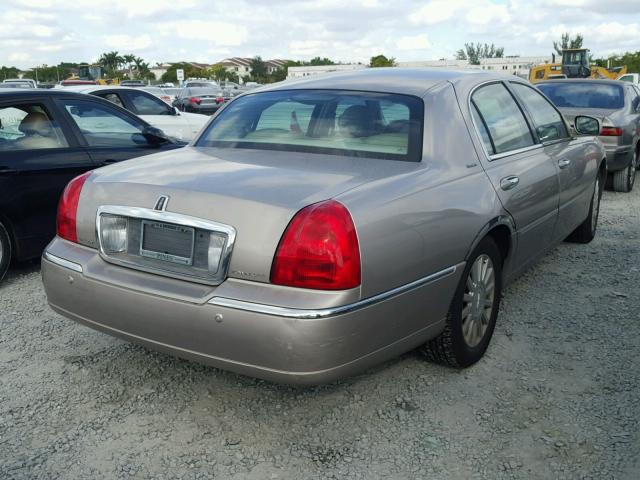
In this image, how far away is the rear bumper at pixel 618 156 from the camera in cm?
868

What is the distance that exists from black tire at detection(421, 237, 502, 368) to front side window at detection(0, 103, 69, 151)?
3.56 metres

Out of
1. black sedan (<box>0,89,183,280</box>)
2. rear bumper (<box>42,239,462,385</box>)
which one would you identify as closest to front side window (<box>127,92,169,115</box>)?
black sedan (<box>0,89,183,280</box>)

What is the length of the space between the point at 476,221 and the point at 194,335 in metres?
1.50

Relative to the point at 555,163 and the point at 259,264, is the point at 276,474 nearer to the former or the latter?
the point at 259,264

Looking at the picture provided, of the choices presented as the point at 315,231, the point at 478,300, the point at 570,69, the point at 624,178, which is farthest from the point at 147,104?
the point at 570,69

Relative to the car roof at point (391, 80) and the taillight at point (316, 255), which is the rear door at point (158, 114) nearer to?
the car roof at point (391, 80)

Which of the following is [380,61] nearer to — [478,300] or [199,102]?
[199,102]

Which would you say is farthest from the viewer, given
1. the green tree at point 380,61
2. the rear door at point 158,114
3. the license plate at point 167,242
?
the green tree at point 380,61

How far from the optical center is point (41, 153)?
17.5 ft

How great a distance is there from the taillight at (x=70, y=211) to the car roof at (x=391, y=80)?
1.39 m

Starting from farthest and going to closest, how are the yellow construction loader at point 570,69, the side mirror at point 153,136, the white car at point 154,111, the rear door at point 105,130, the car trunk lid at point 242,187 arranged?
1. the yellow construction loader at point 570,69
2. the white car at point 154,111
3. the side mirror at point 153,136
4. the rear door at point 105,130
5. the car trunk lid at point 242,187

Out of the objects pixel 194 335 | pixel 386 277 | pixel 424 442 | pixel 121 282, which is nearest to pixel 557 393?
pixel 424 442

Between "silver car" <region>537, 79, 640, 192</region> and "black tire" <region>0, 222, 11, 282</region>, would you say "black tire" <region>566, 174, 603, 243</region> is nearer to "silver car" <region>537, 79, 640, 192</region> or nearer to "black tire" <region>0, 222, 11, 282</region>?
"silver car" <region>537, 79, 640, 192</region>

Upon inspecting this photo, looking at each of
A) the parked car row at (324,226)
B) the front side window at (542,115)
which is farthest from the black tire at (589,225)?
the parked car row at (324,226)
